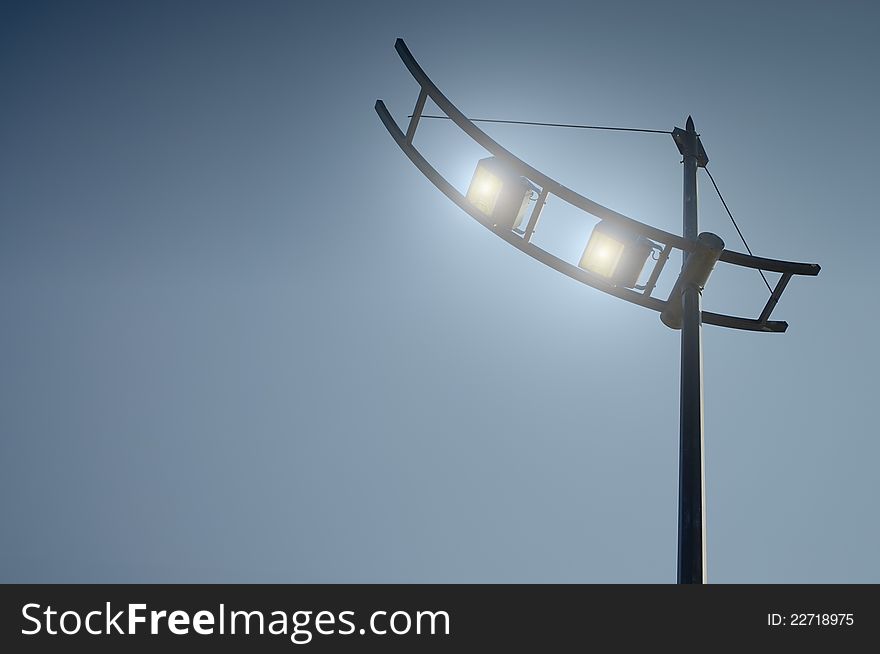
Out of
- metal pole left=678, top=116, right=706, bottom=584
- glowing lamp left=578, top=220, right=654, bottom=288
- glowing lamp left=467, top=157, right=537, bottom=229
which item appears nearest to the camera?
metal pole left=678, top=116, right=706, bottom=584

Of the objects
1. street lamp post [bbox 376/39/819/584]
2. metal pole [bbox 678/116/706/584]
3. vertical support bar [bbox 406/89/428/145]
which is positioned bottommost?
metal pole [bbox 678/116/706/584]

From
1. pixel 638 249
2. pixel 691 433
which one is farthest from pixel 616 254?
pixel 691 433

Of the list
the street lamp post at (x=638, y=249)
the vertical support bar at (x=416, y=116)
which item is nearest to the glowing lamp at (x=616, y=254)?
the street lamp post at (x=638, y=249)

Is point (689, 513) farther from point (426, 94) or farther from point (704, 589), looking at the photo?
point (426, 94)

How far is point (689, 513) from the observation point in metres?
5.92

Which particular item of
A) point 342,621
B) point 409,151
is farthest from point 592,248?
point 342,621

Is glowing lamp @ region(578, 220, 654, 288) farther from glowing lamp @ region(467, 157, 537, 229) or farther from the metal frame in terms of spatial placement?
glowing lamp @ region(467, 157, 537, 229)

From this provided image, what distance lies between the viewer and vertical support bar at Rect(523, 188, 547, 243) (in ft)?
24.5

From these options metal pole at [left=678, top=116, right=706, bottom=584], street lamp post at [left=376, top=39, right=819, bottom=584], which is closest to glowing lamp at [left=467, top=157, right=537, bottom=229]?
street lamp post at [left=376, top=39, right=819, bottom=584]

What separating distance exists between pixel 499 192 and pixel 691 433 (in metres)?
2.42

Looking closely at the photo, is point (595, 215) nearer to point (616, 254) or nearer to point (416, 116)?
point (616, 254)

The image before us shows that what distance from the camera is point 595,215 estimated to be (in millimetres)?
7254

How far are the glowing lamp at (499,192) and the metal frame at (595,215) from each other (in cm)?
6

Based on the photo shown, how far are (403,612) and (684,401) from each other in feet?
7.60
